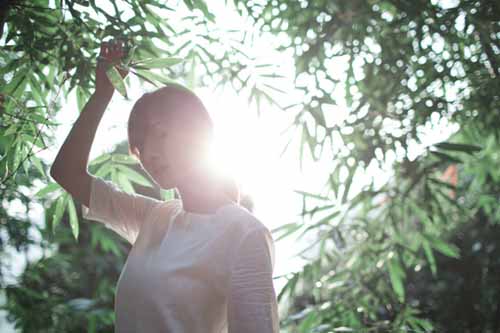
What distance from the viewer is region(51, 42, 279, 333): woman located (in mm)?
926

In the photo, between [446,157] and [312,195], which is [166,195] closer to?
[312,195]

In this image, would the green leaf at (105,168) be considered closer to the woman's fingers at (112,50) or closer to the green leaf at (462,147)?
the woman's fingers at (112,50)

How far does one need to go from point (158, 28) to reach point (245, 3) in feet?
1.21

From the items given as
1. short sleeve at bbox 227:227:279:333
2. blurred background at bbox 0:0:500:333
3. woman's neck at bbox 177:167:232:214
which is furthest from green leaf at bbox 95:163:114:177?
short sleeve at bbox 227:227:279:333

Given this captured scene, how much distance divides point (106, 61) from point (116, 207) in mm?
294

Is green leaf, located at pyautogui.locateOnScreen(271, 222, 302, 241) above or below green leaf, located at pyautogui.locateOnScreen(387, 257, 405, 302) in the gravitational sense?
above

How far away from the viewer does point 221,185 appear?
109 cm

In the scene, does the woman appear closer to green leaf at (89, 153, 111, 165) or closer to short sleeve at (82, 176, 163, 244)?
short sleeve at (82, 176, 163, 244)

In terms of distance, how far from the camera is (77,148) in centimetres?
110

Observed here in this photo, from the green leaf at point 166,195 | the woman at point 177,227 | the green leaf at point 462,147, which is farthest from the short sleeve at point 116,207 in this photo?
the green leaf at point 462,147

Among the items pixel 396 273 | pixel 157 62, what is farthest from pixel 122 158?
pixel 396 273

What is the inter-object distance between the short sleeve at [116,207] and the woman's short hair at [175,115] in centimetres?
11

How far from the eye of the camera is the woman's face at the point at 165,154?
103 cm

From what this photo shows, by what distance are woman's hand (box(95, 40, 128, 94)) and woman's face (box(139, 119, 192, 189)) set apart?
152 millimetres
